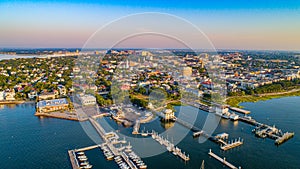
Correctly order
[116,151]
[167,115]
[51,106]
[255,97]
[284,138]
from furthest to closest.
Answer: [255,97] → [51,106] → [167,115] → [284,138] → [116,151]

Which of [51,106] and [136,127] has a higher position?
[51,106]

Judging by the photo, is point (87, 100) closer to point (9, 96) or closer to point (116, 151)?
point (9, 96)

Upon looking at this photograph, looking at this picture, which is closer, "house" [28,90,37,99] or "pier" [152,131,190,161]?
"pier" [152,131,190,161]

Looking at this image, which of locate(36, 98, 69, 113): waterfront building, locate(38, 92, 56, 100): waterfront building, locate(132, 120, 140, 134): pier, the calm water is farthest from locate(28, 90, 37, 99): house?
locate(132, 120, 140, 134): pier

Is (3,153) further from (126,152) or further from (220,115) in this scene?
(220,115)

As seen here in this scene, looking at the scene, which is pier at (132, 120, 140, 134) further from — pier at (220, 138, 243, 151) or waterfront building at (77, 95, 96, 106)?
waterfront building at (77, 95, 96, 106)

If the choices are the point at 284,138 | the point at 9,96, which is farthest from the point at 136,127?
the point at 9,96

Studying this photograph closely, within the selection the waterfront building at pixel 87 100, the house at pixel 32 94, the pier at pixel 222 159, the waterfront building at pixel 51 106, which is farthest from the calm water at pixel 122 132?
the house at pixel 32 94

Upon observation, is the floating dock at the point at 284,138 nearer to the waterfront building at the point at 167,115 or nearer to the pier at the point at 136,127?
the waterfront building at the point at 167,115
